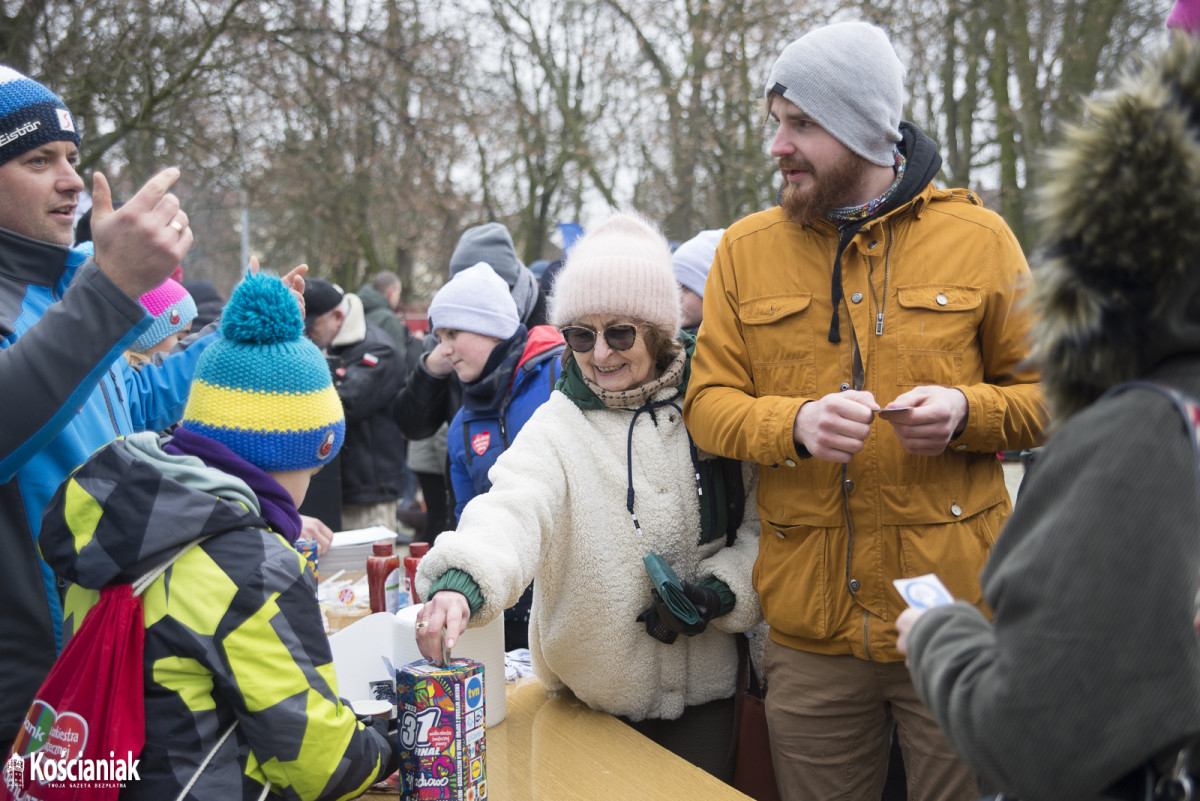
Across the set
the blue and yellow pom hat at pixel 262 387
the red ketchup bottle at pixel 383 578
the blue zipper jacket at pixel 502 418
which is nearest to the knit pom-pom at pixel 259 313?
the blue and yellow pom hat at pixel 262 387

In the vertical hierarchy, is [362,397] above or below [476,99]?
below

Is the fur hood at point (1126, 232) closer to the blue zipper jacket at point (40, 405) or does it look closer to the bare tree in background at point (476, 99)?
the blue zipper jacket at point (40, 405)

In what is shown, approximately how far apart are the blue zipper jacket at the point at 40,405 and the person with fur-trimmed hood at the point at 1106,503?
1.49 meters

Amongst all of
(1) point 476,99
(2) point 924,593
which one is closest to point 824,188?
(2) point 924,593

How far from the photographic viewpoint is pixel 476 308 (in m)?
3.84

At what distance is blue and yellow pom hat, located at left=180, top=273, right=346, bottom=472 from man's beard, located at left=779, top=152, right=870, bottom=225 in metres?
1.14

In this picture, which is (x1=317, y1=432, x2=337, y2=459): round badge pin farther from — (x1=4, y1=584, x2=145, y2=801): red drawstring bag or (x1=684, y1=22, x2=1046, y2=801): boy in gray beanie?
(x1=684, y1=22, x2=1046, y2=801): boy in gray beanie

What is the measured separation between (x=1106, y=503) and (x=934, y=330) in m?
1.18

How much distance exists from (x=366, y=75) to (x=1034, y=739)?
1024 cm

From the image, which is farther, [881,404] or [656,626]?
[656,626]

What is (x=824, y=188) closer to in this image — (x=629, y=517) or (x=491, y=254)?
(x=629, y=517)

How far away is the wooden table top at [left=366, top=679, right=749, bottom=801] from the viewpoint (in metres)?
1.95

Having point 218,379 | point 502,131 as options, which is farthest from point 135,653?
point 502,131

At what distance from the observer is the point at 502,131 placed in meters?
16.4
